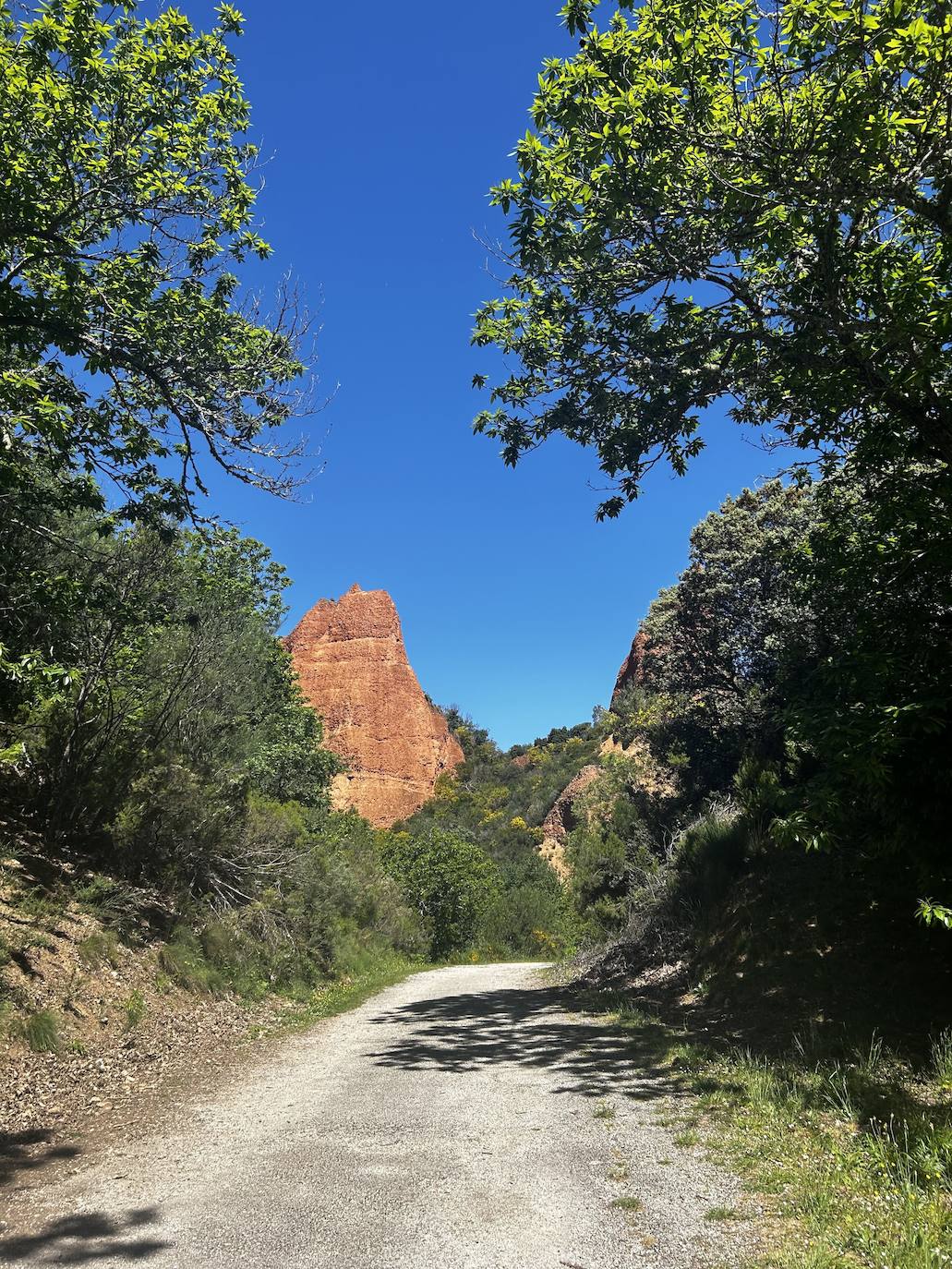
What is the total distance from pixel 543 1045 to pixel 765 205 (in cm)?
949

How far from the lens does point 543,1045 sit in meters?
8.56

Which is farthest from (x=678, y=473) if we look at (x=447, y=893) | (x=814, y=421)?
(x=447, y=893)

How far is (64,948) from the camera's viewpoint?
353 inches

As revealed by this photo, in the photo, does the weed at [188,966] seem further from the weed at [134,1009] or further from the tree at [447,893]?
the tree at [447,893]

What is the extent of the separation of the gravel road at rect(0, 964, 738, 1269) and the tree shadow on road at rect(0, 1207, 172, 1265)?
13mm

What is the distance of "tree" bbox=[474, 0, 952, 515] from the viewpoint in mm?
5703

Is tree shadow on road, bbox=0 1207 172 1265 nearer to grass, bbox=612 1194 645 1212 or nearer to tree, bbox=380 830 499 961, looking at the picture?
grass, bbox=612 1194 645 1212

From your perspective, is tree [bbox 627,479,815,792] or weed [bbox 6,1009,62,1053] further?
tree [bbox 627,479,815,792]

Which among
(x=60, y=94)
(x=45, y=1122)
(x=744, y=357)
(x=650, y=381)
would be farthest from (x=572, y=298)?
(x=45, y=1122)

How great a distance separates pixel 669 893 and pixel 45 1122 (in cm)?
1072

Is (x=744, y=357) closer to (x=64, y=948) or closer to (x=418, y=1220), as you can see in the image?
(x=418, y=1220)

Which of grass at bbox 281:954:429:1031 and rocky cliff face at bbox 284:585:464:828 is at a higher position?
rocky cliff face at bbox 284:585:464:828

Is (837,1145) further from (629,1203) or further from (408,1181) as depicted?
(408,1181)

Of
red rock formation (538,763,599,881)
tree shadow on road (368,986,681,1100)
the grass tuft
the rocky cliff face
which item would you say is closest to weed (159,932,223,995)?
tree shadow on road (368,986,681,1100)
